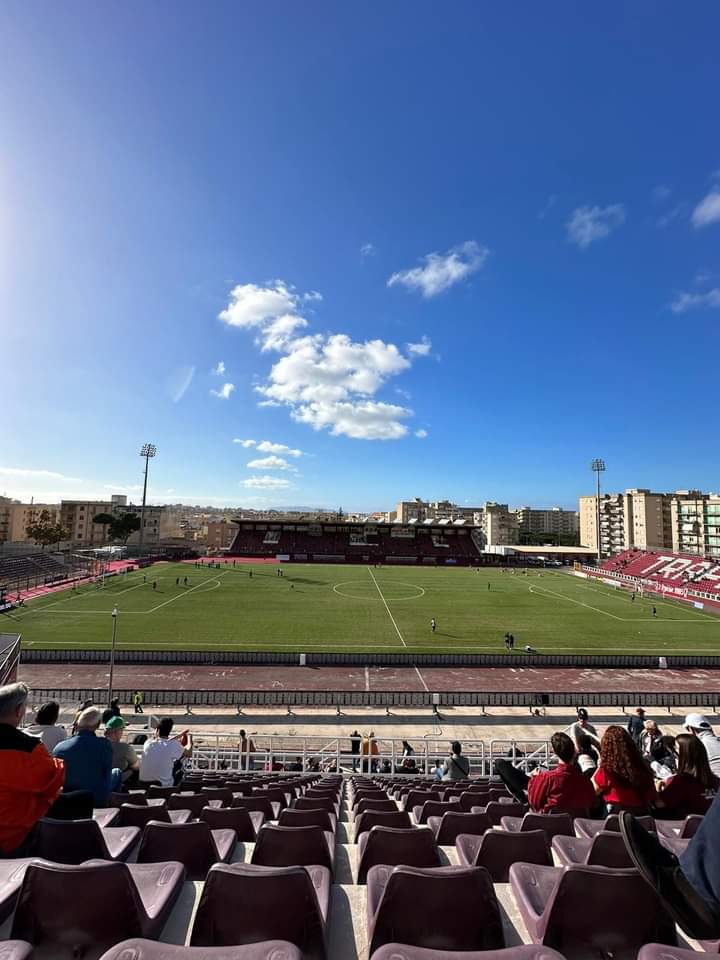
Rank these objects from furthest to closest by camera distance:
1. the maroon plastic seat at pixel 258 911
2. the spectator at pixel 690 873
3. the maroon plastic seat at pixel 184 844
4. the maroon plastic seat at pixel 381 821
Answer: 1. the maroon plastic seat at pixel 381 821
2. the maroon plastic seat at pixel 184 844
3. the maroon plastic seat at pixel 258 911
4. the spectator at pixel 690 873

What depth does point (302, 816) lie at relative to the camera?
452 cm

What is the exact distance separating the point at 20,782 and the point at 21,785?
3cm

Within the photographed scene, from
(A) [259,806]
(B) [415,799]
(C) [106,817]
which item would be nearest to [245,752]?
(B) [415,799]

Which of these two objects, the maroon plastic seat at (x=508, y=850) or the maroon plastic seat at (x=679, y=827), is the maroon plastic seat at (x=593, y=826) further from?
the maroon plastic seat at (x=508, y=850)

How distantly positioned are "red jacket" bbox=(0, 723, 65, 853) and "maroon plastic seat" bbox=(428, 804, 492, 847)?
361 centimetres

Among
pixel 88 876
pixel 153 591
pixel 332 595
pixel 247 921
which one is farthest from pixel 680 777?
pixel 153 591

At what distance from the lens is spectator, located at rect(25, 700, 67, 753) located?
5.83 metres

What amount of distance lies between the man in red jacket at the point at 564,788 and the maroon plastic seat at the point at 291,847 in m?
2.89

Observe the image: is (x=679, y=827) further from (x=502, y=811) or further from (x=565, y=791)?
(x=502, y=811)

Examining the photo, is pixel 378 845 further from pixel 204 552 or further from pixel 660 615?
pixel 204 552

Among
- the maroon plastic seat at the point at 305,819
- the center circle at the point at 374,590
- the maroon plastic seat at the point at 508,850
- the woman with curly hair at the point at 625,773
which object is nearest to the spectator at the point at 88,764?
the maroon plastic seat at the point at 305,819

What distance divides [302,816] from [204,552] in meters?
106

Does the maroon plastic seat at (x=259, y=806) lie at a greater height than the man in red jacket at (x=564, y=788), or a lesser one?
lesser

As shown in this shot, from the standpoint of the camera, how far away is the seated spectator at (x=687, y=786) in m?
4.88
